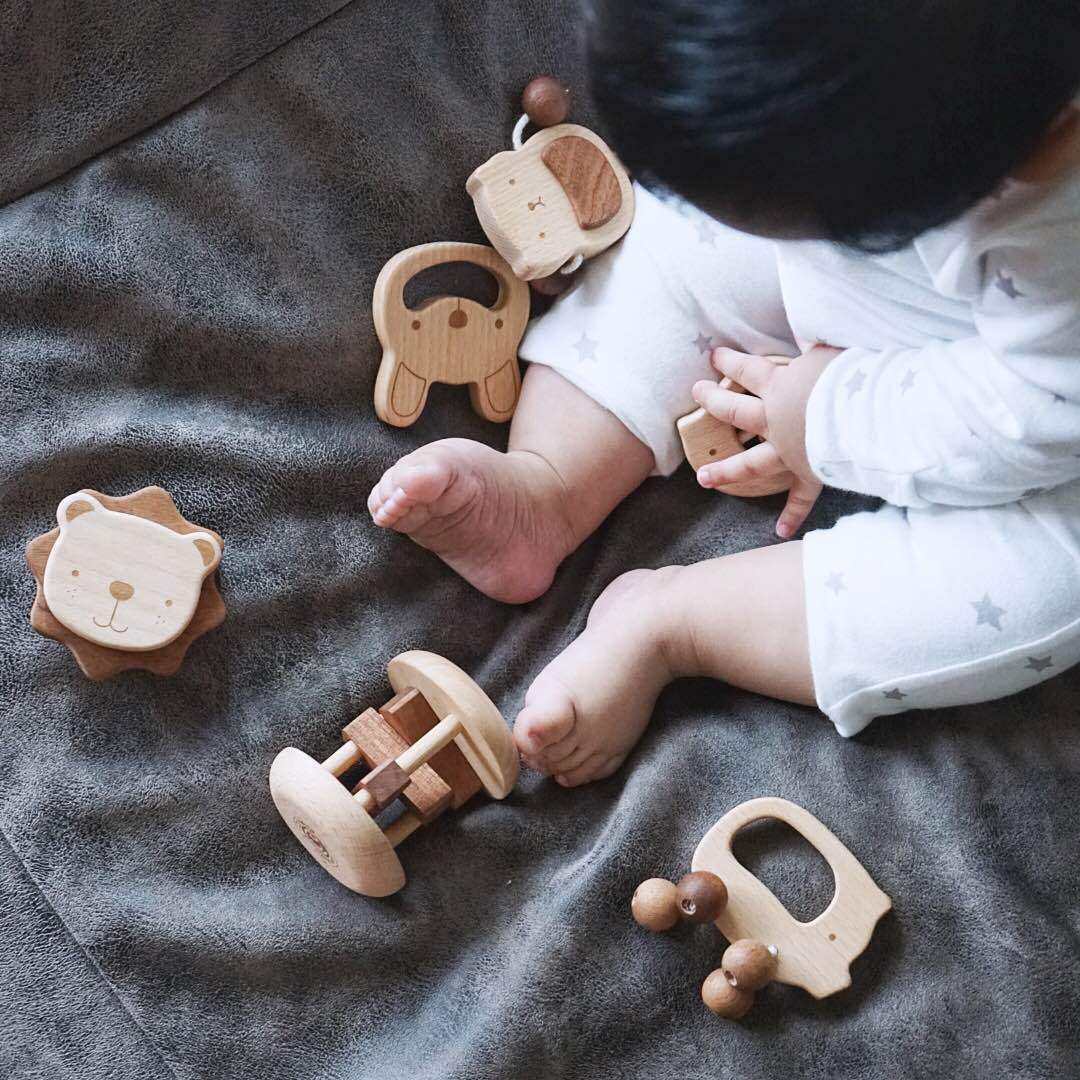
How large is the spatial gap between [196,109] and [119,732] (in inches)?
15.6

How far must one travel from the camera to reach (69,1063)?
27.3 inches

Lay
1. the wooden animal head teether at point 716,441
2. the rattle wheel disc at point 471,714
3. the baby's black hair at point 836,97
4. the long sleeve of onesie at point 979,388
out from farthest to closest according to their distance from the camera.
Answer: the wooden animal head teether at point 716,441 → the rattle wheel disc at point 471,714 → the long sleeve of onesie at point 979,388 → the baby's black hair at point 836,97

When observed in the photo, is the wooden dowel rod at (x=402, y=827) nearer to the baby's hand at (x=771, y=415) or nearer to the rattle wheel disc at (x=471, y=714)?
the rattle wheel disc at (x=471, y=714)

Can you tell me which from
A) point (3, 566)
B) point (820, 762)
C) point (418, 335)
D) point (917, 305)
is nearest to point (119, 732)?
point (3, 566)

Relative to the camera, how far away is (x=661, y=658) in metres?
0.81

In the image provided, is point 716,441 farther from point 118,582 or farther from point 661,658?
point 118,582

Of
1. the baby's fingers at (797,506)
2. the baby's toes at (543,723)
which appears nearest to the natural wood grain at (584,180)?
the baby's fingers at (797,506)

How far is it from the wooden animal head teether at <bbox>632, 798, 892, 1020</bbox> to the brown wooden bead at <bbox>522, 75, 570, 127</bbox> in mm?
490

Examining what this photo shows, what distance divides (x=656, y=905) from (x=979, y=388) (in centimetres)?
34

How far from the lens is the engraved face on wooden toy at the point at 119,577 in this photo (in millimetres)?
739

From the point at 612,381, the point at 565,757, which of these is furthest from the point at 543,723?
the point at 612,381

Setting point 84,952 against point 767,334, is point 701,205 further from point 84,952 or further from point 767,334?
point 84,952

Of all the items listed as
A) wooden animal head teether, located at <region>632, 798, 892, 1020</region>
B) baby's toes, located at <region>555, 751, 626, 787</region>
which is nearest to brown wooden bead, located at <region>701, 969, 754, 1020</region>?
wooden animal head teether, located at <region>632, 798, 892, 1020</region>

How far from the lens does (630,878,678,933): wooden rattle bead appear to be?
0.72 meters
